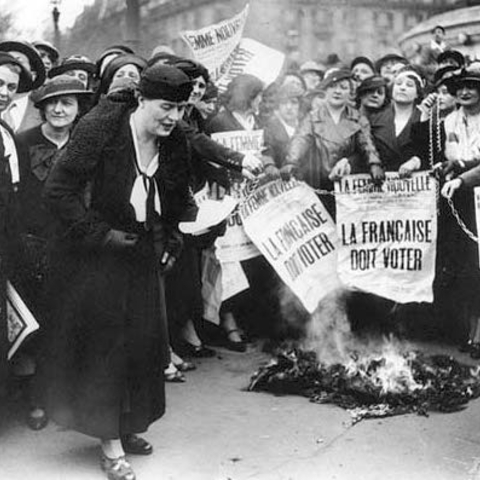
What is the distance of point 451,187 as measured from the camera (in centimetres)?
579

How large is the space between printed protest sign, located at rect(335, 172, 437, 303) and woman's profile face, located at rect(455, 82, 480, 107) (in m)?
0.61

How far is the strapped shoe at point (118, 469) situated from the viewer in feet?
13.1

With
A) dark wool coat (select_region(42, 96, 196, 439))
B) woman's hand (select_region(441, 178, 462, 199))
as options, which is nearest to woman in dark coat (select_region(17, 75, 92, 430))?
dark wool coat (select_region(42, 96, 196, 439))

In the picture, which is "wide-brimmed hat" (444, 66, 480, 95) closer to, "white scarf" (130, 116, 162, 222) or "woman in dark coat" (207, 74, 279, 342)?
"woman in dark coat" (207, 74, 279, 342)

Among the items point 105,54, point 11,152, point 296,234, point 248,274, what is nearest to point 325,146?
A: point 296,234

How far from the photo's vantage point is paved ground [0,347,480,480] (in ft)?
13.4

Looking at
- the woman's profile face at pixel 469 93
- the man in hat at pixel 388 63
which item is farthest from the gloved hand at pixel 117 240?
the man in hat at pixel 388 63

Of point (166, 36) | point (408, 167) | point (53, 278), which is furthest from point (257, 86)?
point (53, 278)

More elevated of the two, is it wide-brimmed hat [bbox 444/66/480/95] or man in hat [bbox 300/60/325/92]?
man in hat [bbox 300/60/325/92]

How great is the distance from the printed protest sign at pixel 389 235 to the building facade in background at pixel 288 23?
2105 millimetres

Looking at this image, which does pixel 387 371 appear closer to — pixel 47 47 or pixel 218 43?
pixel 218 43

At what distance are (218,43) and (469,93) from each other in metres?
2.14

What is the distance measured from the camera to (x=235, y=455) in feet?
14.1

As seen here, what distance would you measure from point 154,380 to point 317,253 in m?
2.49
